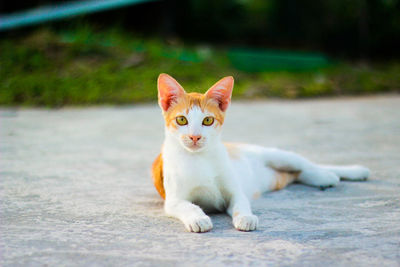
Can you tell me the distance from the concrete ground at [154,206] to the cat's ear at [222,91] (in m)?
0.65

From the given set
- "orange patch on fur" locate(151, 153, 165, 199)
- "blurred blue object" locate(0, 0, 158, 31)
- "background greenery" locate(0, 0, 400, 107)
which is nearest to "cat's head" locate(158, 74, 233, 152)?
"orange patch on fur" locate(151, 153, 165, 199)

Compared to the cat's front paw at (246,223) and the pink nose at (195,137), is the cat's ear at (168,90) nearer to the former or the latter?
the pink nose at (195,137)

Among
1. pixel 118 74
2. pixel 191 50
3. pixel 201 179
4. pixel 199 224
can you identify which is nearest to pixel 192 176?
pixel 201 179

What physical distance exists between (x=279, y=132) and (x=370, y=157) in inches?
54.5

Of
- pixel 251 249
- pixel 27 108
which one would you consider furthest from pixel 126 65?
pixel 251 249

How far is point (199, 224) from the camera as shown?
7.51 ft

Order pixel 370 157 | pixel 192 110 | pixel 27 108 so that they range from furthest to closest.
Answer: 1. pixel 27 108
2. pixel 370 157
3. pixel 192 110

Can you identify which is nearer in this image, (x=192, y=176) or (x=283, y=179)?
(x=192, y=176)

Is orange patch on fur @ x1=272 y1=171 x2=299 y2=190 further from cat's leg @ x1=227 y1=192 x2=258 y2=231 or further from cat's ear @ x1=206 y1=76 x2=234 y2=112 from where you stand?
cat's ear @ x1=206 y1=76 x2=234 y2=112

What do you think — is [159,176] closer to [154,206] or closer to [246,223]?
[154,206]

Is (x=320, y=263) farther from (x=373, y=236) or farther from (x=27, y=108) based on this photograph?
(x=27, y=108)

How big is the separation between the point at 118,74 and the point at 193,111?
613 cm

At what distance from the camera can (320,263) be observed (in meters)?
1.87

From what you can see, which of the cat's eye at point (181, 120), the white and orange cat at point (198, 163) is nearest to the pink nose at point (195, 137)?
the white and orange cat at point (198, 163)
